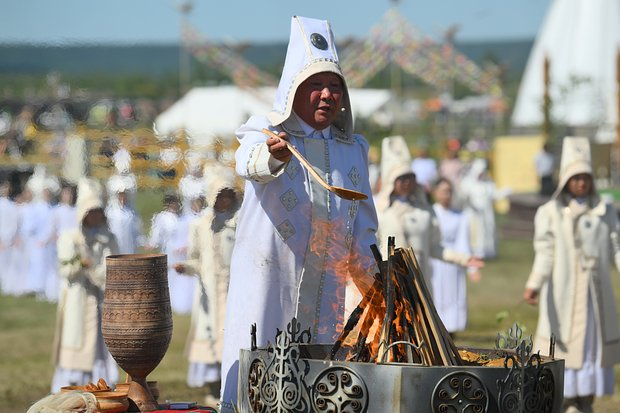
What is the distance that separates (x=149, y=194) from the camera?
16547 mm

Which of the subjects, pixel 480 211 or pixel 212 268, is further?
pixel 480 211

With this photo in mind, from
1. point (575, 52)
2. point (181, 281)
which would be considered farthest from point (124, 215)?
point (575, 52)

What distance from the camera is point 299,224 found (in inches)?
242

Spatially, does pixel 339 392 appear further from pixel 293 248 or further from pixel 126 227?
pixel 126 227

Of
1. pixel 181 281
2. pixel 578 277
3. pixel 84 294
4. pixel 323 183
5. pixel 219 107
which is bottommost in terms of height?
pixel 84 294

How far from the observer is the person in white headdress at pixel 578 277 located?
1009 centimetres

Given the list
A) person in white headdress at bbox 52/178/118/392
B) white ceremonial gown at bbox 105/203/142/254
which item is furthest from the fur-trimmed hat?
white ceremonial gown at bbox 105/203/142/254

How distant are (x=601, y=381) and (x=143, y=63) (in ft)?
254

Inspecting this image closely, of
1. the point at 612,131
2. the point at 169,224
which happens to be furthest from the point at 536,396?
the point at 612,131

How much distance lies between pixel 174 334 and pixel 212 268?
188 inches

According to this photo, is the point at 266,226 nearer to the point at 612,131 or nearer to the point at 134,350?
the point at 134,350

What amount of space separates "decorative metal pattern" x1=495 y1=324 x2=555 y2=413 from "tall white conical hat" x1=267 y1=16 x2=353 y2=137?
1.38m

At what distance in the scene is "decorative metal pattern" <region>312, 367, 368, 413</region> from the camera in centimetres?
509

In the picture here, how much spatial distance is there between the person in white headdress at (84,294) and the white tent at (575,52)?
36368mm
